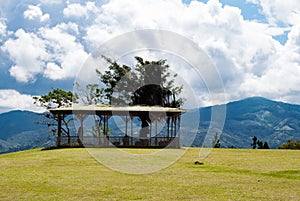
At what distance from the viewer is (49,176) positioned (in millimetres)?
17297

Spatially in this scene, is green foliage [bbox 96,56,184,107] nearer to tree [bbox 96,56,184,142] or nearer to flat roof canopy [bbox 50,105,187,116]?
tree [bbox 96,56,184,142]

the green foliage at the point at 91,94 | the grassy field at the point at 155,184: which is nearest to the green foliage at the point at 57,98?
the green foliage at the point at 91,94

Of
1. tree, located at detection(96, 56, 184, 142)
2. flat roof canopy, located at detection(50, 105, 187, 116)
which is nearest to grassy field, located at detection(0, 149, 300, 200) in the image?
flat roof canopy, located at detection(50, 105, 187, 116)

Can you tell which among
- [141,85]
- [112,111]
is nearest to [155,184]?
[112,111]

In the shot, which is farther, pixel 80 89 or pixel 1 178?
pixel 80 89

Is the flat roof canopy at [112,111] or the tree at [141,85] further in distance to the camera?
the tree at [141,85]

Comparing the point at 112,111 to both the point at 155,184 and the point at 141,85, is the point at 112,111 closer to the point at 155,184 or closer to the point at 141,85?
the point at 141,85

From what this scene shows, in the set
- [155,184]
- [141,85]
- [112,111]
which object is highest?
[141,85]

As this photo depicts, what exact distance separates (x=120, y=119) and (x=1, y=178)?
97.2ft

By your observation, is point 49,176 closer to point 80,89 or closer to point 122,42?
point 122,42

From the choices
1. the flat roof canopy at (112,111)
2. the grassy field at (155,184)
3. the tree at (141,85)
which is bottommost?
the grassy field at (155,184)

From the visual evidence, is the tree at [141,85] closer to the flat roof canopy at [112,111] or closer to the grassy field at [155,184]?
the flat roof canopy at [112,111]

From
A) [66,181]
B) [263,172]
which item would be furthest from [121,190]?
[263,172]

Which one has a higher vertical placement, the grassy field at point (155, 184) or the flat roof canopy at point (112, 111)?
the flat roof canopy at point (112, 111)
